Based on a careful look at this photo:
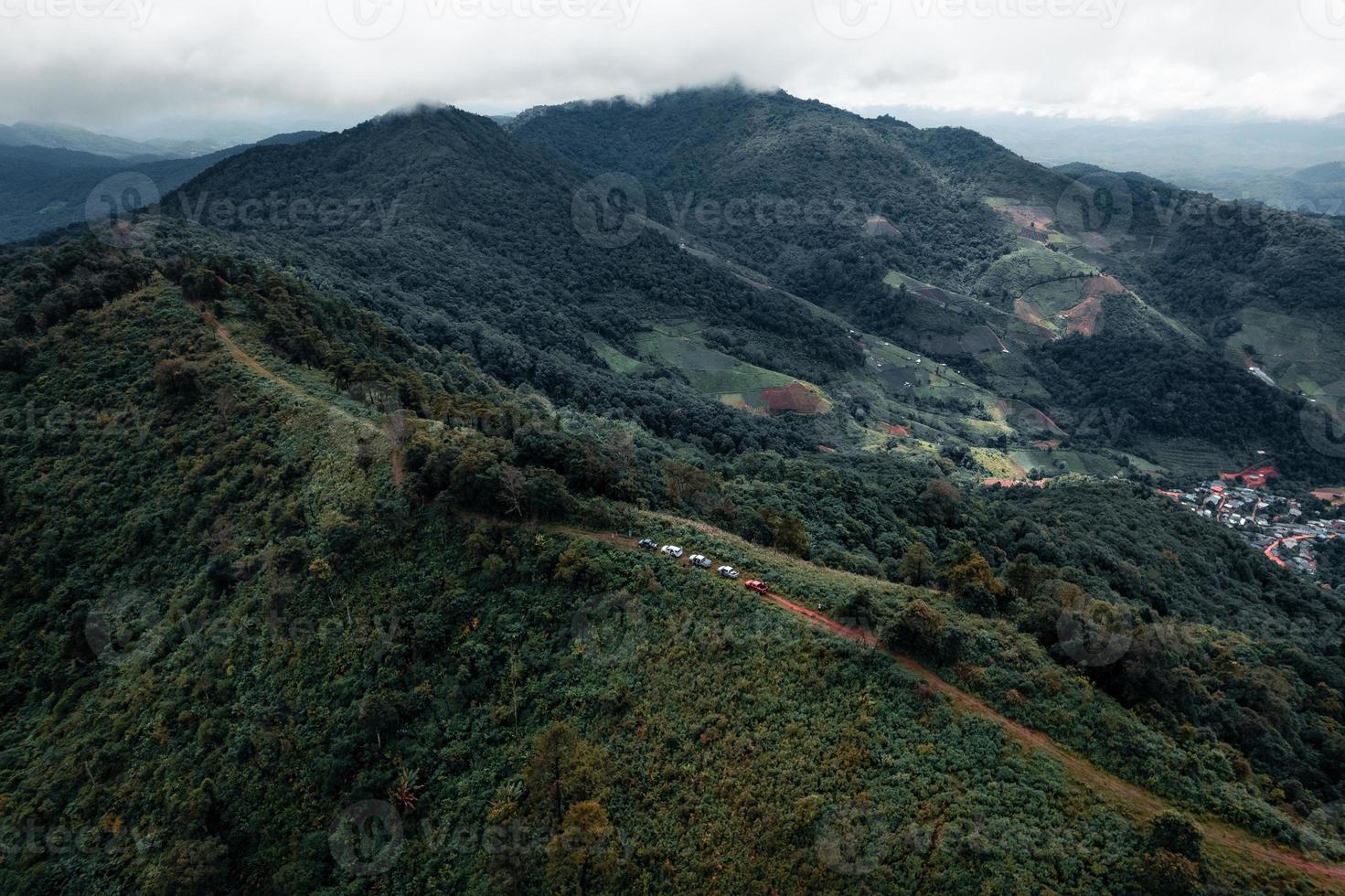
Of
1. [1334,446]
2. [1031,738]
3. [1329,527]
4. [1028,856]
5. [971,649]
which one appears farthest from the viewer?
[1334,446]

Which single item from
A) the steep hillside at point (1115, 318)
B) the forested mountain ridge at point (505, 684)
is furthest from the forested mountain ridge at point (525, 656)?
the steep hillside at point (1115, 318)

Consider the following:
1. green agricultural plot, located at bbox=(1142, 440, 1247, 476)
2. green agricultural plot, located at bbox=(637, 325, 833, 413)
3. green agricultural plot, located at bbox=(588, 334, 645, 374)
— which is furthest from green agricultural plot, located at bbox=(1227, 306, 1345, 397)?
green agricultural plot, located at bbox=(588, 334, 645, 374)

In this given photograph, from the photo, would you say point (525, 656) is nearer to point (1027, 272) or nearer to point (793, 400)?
point (793, 400)

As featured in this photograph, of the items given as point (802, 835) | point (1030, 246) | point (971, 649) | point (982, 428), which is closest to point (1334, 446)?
point (982, 428)

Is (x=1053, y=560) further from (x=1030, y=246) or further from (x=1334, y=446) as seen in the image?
(x=1030, y=246)

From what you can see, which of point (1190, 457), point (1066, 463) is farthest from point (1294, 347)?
point (1066, 463)

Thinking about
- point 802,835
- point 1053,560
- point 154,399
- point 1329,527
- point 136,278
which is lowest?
point 1329,527

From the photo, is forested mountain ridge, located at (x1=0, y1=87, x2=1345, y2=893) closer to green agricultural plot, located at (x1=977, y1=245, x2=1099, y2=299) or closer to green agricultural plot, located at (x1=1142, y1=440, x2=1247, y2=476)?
green agricultural plot, located at (x1=1142, y1=440, x2=1247, y2=476)

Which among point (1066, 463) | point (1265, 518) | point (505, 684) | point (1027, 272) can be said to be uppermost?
point (1027, 272)
